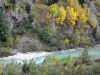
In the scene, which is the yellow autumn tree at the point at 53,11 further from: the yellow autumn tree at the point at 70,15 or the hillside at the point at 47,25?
the yellow autumn tree at the point at 70,15

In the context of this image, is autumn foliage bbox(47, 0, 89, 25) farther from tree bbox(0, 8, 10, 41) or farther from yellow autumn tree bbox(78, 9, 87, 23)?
tree bbox(0, 8, 10, 41)

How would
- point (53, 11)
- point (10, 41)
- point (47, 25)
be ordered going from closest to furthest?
1. point (10, 41)
2. point (47, 25)
3. point (53, 11)

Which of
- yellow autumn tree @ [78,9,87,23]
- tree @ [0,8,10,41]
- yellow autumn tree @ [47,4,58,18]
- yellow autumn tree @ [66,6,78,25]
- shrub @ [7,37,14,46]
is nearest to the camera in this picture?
tree @ [0,8,10,41]

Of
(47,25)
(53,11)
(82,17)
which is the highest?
(53,11)

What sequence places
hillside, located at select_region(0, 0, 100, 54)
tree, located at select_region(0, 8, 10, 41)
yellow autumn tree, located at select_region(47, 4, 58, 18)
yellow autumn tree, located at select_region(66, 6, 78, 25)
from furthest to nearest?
1. yellow autumn tree, located at select_region(66, 6, 78, 25)
2. yellow autumn tree, located at select_region(47, 4, 58, 18)
3. hillside, located at select_region(0, 0, 100, 54)
4. tree, located at select_region(0, 8, 10, 41)

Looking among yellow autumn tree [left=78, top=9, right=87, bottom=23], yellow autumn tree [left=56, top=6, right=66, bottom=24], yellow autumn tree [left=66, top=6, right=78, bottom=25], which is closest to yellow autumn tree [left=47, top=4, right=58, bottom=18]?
yellow autumn tree [left=56, top=6, right=66, bottom=24]

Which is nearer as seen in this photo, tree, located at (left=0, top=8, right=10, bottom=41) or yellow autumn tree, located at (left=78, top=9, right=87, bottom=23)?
tree, located at (left=0, top=8, right=10, bottom=41)

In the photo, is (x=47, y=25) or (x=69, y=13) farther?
(x=69, y=13)

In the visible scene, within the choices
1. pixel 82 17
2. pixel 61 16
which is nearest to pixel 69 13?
pixel 61 16

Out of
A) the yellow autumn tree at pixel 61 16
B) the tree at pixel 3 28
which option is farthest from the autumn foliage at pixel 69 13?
the tree at pixel 3 28

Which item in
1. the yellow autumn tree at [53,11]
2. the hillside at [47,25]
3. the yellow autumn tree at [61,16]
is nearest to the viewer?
the hillside at [47,25]

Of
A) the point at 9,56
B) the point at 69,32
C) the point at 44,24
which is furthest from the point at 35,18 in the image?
the point at 9,56

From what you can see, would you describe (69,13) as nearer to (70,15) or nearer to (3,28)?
(70,15)
